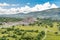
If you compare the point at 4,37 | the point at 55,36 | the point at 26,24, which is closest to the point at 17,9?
the point at 26,24

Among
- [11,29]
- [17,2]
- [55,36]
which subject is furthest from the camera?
[55,36]

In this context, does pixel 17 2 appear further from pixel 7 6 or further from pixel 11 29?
pixel 11 29

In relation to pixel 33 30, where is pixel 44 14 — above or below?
above

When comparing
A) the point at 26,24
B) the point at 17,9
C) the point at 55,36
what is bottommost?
the point at 55,36

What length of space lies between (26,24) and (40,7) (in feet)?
1.70

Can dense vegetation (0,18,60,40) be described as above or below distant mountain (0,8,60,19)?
below

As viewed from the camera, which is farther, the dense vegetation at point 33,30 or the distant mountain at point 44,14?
the dense vegetation at point 33,30

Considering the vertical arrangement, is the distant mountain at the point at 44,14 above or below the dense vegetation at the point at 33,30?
above

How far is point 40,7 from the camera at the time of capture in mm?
4582

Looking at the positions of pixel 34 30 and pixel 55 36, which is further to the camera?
pixel 55 36

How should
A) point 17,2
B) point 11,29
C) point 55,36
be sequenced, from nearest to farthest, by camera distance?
point 17,2, point 11,29, point 55,36

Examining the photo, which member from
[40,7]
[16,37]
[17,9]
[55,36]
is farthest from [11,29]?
[55,36]

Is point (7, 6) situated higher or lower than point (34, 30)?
higher

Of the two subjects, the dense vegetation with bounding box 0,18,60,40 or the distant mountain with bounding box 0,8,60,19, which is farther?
the dense vegetation with bounding box 0,18,60,40
